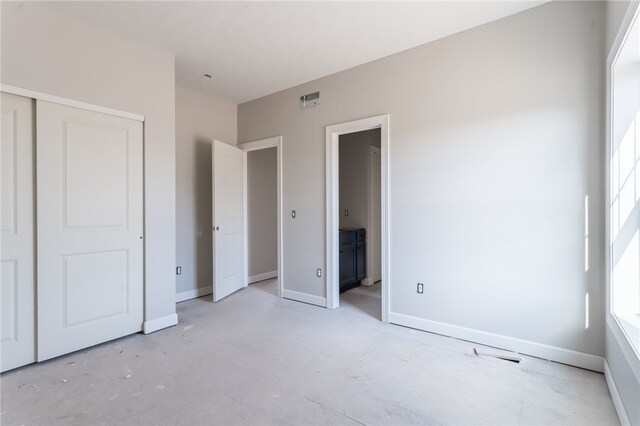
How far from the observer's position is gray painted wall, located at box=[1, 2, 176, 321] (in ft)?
7.41

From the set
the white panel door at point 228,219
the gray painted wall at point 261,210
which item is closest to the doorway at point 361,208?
the gray painted wall at point 261,210

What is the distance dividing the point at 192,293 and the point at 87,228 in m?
1.81

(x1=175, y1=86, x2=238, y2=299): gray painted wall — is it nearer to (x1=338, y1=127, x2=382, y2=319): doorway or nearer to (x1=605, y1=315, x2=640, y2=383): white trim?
(x1=338, y1=127, x2=382, y2=319): doorway

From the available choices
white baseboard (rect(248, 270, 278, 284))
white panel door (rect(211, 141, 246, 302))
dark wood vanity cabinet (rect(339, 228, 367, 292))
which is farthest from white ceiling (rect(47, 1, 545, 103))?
white baseboard (rect(248, 270, 278, 284))

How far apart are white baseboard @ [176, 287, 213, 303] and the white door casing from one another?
7.80 ft

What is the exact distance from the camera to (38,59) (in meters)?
2.33

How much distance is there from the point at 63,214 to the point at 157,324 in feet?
4.18

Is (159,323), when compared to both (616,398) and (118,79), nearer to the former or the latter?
(118,79)

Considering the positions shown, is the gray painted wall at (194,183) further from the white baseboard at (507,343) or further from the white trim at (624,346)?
the white trim at (624,346)

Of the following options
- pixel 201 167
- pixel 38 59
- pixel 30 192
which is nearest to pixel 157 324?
pixel 30 192

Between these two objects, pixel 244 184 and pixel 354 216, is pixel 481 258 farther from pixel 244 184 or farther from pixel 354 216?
pixel 244 184

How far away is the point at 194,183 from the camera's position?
4133mm

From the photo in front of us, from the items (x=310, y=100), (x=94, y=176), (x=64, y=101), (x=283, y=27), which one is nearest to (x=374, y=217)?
(x=310, y=100)

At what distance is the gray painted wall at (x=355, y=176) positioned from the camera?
4.71 m
